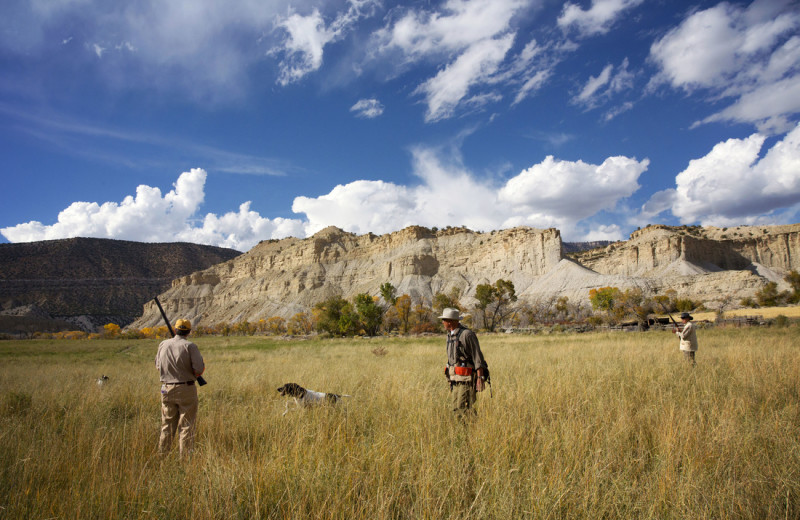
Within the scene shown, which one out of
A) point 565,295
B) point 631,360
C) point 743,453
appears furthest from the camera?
point 565,295

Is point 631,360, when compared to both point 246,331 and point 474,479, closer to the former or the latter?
point 474,479

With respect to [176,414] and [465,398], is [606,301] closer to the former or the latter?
[465,398]

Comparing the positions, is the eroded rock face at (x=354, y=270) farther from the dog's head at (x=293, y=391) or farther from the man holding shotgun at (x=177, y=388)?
the man holding shotgun at (x=177, y=388)

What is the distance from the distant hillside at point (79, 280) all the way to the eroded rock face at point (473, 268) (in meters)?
8.38

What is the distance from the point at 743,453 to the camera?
324 centimetres

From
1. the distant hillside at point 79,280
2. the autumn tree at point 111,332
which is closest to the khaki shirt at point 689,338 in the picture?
the autumn tree at point 111,332

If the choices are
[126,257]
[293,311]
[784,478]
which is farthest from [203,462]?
[126,257]

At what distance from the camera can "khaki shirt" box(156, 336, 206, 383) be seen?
14.5 feet

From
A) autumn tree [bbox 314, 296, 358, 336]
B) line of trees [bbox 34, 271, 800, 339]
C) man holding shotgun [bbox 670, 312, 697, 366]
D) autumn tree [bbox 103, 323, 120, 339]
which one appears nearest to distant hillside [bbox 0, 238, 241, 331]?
autumn tree [bbox 103, 323, 120, 339]

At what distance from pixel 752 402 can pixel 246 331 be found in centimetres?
8276

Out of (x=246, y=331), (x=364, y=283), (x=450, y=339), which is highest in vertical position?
(x=364, y=283)

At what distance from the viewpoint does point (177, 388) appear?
440cm

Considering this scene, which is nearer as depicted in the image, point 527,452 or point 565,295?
point 527,452

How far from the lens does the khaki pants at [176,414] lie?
4.34 metres
